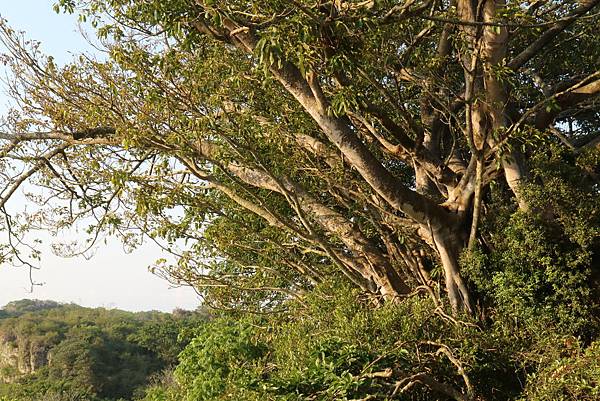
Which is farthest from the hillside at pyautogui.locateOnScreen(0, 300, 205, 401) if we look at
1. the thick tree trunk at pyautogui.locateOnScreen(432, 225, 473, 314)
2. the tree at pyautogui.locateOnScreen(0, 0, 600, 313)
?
the thick tree trunk at pyautogui.locateOnScreen(432, 225, 473, 314)

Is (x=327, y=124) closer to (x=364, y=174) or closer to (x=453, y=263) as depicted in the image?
(x=364, y=174)

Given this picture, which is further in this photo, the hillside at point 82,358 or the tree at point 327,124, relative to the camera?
the hillside at point 82,358

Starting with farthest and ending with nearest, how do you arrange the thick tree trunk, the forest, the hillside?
the hillside, the thick tree trunk, the forest

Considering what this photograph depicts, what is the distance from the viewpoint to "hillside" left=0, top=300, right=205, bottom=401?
33.6m

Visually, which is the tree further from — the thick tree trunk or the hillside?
the hillside

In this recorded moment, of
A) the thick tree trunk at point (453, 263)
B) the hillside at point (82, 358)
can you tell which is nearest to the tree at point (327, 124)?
the thick tree trunk at point (453, 263)

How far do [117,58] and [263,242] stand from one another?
3.59m

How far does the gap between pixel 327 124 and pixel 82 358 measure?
34714mm

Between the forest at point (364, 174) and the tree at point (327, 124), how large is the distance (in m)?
0.03

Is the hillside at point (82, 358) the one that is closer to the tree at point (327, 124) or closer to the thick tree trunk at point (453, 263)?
the tree at point (327, 124)

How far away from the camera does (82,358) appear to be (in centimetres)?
3578

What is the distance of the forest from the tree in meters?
0.03

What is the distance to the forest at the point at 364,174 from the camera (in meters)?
4.60

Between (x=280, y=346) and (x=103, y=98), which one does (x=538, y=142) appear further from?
(x=103, y=98)
